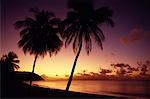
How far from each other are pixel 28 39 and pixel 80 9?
867 centimetres

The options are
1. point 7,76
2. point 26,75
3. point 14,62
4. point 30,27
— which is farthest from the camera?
point 26,75

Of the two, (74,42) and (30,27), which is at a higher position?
(30,27)

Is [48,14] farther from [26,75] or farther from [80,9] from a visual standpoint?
[26,75]

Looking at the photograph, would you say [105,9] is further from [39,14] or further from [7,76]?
[7,76]

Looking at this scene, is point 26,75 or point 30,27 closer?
point 30,27

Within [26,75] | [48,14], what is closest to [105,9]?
[48,14]

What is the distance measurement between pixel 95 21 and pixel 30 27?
347 inches

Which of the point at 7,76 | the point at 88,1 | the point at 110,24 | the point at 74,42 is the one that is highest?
the point at 88,1

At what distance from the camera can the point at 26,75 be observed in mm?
109000

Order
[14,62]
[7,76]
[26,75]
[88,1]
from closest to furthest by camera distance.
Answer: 1. [88,1]
2. [7,76]
3. [14,62]
4. [26,75]

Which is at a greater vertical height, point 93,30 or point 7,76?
point 93,30

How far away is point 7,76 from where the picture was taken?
32656mm

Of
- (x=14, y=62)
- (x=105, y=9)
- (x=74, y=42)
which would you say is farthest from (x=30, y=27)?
(x=14, y=62)

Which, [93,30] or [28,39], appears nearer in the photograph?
[93,30]
